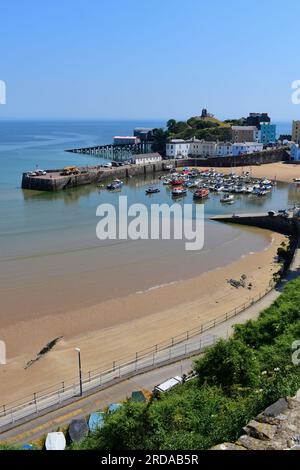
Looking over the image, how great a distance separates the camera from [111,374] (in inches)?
516

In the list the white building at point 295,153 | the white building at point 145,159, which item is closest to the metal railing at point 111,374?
the white building at point 145,159

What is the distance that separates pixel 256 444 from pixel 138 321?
11918 millimetres

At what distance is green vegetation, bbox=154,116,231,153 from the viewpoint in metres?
85.8

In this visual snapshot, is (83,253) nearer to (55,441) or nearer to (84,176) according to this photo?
(55,441)

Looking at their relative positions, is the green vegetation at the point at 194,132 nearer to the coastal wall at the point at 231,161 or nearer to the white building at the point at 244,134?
the white building at the point at 244,134

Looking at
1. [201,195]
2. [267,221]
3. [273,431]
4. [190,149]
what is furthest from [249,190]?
[273,431]

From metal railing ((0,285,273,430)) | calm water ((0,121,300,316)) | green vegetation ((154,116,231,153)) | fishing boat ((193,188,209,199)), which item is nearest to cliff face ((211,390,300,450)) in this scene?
metal railing ((0,285,273,430))

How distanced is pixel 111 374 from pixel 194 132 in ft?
262

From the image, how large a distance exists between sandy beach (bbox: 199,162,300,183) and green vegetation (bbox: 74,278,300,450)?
4900cm

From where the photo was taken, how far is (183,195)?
47.3 metres

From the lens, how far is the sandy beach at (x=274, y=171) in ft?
195

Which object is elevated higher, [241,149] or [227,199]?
[241,149]
